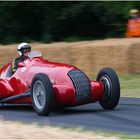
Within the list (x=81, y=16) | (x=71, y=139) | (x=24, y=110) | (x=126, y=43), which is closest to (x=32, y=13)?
(x=81, y=16)

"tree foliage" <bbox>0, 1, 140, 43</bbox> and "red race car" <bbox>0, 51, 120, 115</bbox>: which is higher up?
"tree foliage" <bbox>0, 1, 140, 43</bbox>

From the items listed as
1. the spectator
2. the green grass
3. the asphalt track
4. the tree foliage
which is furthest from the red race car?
the tree foliage

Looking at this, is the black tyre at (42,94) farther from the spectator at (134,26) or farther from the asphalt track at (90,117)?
the spectator at (134,26)

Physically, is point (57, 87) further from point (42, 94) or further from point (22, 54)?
point (22, 54)

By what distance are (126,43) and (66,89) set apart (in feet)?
26.5

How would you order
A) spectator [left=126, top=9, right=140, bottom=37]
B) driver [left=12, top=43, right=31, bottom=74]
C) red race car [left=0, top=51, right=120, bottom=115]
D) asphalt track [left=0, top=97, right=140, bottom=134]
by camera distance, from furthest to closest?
spectator [left=126, top=9, right=140, bottom=37] < driver [left=12, top=43, right=31, bottom=74] < red race car [left=0, top=51, right=120, bottom=115] < asphalt track [left=0, top=97, right=140, bottom=134]

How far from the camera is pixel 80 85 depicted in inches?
483

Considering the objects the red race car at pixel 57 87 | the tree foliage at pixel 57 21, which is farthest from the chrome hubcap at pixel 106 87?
the tree foliage at pixel 57 21

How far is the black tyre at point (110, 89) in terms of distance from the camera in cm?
1255

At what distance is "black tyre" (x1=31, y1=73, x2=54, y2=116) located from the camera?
38.9ft

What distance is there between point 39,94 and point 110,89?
1399 mm

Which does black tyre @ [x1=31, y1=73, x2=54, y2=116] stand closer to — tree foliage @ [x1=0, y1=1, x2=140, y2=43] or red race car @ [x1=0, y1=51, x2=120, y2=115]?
red race car @ [x1=0, y1=51, x2=120, y2=115]

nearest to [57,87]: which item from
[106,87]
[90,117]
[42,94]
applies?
[42,94]

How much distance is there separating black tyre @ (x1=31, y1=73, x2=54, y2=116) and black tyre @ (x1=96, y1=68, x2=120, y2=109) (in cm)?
128
